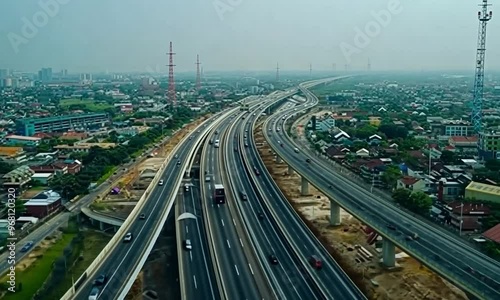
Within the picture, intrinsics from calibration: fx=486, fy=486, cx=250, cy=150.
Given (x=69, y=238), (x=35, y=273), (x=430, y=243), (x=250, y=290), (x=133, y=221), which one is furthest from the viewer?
(x=69, y=238)

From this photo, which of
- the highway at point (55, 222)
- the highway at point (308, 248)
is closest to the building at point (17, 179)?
the highway at point (55, 222)

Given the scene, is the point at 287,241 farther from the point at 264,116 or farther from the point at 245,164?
the point at 264,116

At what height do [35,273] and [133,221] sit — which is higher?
[133,221]

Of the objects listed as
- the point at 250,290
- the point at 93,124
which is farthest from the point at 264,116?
the point at 250,290

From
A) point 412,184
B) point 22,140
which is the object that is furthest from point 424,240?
point 22,140

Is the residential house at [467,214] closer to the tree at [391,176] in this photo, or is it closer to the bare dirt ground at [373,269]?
the bare dirt ground at [373,269]

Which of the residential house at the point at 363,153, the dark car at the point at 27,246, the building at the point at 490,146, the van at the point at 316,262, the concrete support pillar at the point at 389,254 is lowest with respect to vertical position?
the dark car at the point at 27,246

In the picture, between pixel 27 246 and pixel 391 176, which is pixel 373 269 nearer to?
pixel 391 176
